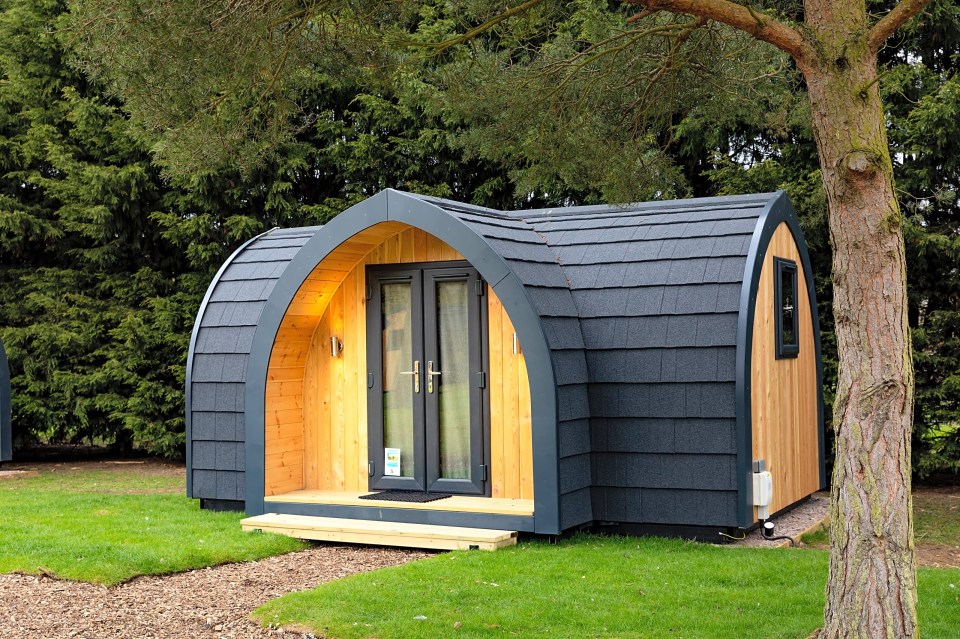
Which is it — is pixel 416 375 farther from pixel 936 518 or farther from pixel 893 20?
pixel 893 20

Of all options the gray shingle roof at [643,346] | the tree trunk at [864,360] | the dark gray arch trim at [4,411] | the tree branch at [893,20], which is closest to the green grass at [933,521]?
the gray shingle roof at [643,346]

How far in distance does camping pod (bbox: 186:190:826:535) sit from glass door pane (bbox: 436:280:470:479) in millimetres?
19

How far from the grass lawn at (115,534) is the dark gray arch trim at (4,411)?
2.41 feet

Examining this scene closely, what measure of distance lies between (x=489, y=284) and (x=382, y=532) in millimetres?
2060

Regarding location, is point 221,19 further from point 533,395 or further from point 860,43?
point 533,395

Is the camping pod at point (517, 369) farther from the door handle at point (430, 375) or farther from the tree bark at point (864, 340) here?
the tree bark at point (864, 340)

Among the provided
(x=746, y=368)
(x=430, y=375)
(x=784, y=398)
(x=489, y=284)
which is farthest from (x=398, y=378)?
(x=784, y=398)

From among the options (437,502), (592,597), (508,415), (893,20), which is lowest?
(592,597)

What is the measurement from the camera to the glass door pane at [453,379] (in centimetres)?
893

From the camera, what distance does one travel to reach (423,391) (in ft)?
29.8

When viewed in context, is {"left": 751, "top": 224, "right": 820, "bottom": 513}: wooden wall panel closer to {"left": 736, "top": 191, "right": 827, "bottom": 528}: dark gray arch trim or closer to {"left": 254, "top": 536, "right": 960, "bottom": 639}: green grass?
{"left": 736, "top": 191, "right": 827, "bottom": 528}: dark gray arch trim

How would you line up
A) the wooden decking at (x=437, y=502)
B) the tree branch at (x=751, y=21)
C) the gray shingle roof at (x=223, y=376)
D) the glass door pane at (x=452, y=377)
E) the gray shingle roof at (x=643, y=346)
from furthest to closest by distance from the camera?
1. the gray shingle roof at (x=223, y=376)
2. the glass door pane at (x=452, y=377)
3. the wooden decking at (x=437, y=502)
4. the gray shingle roof at (x=643, y=346)
5. the tree branch at (x=751, y=21)

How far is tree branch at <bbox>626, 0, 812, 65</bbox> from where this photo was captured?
4.87 metres

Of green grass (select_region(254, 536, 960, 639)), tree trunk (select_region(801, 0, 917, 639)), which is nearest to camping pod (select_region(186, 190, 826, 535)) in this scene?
green grass (select_region(254, 536, 960, 639))
